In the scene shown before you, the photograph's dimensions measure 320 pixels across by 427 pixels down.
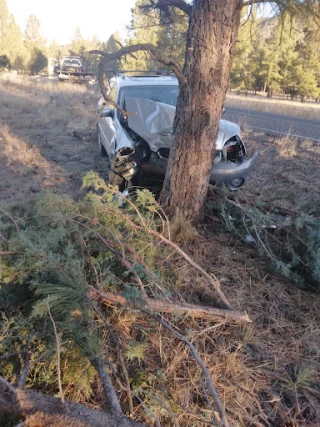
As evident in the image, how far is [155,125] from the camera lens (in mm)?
4773

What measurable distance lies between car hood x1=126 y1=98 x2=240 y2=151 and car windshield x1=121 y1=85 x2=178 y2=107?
44.1 inches

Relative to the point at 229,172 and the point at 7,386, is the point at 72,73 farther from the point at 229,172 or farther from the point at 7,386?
the point at 7,386

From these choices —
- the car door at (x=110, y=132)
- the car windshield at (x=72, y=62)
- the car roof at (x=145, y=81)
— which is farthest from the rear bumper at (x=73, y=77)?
the car roof at (x=145, y=81)

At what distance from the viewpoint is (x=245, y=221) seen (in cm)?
344

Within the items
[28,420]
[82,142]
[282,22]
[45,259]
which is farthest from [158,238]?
[82,142]

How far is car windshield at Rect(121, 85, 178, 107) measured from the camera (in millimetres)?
6160

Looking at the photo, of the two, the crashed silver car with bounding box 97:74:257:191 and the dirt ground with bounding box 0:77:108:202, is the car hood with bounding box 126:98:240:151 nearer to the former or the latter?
the crashed silver car with bounding box 97:74:257:191

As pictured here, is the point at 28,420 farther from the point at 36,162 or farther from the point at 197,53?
the point at 36,162

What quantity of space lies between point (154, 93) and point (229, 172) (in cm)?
256

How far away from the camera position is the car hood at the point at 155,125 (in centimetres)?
468

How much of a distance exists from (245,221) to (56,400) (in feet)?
8.19

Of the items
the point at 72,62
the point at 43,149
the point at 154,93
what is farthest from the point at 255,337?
the point at 72,62

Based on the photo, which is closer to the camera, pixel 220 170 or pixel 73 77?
pixel 220 170

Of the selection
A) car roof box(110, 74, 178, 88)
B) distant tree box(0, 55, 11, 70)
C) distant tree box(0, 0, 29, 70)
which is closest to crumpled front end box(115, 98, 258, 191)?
car roof box(110, 74, 178, 88)
